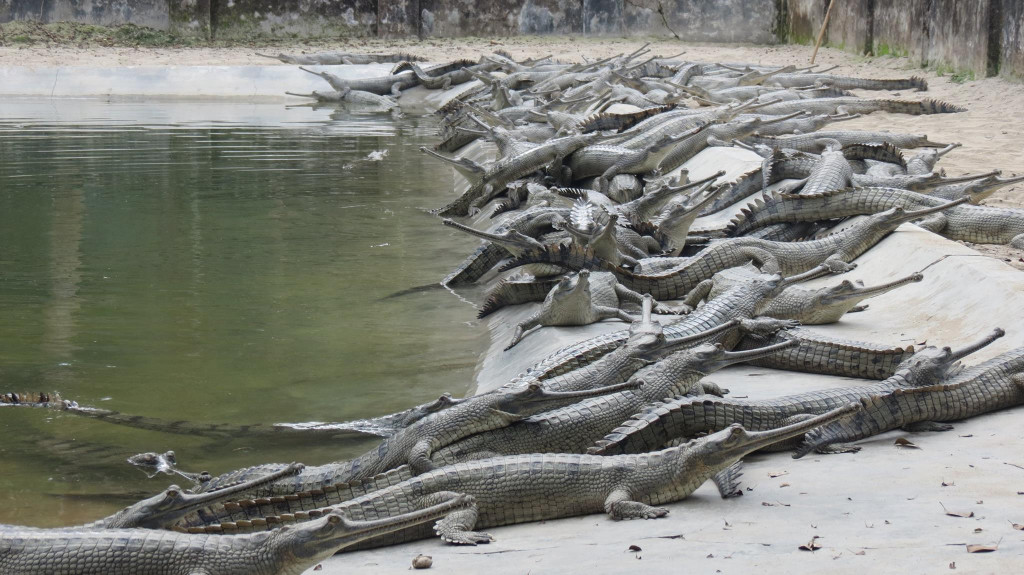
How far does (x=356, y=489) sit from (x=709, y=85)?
11397 mm

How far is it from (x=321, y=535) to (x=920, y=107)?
32.2 feet

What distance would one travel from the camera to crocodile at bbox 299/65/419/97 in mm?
18578

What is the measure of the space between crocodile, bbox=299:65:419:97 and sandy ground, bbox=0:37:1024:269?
1758 mm

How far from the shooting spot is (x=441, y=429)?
3.59 meters

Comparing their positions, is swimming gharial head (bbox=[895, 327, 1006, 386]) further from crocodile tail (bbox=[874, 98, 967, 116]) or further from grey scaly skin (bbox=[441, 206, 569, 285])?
crocodile tail (bbox=[874, 98, 967, 116])

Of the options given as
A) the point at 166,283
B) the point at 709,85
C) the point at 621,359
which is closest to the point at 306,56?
the point at 709,85

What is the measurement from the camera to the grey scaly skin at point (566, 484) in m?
3.05

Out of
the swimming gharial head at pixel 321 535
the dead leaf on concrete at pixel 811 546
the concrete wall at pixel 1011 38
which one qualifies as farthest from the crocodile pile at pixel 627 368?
the concrete wall at pixel 1011 38

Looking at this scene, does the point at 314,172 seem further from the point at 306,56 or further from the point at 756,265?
the point at 306,56

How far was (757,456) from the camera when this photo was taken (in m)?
3.44

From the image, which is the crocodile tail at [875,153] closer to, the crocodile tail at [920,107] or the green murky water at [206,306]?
the green murky water at [206,306]

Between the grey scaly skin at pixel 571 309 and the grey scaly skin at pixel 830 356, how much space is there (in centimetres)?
83

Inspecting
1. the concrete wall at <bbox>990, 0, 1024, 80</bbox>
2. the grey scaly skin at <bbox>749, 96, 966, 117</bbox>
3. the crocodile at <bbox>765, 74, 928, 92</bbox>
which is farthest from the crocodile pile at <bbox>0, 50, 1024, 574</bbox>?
the crocodile at <bbox>765, 74, 928, 92</bbox>

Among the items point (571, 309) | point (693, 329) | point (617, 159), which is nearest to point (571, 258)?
point (571, 309)
